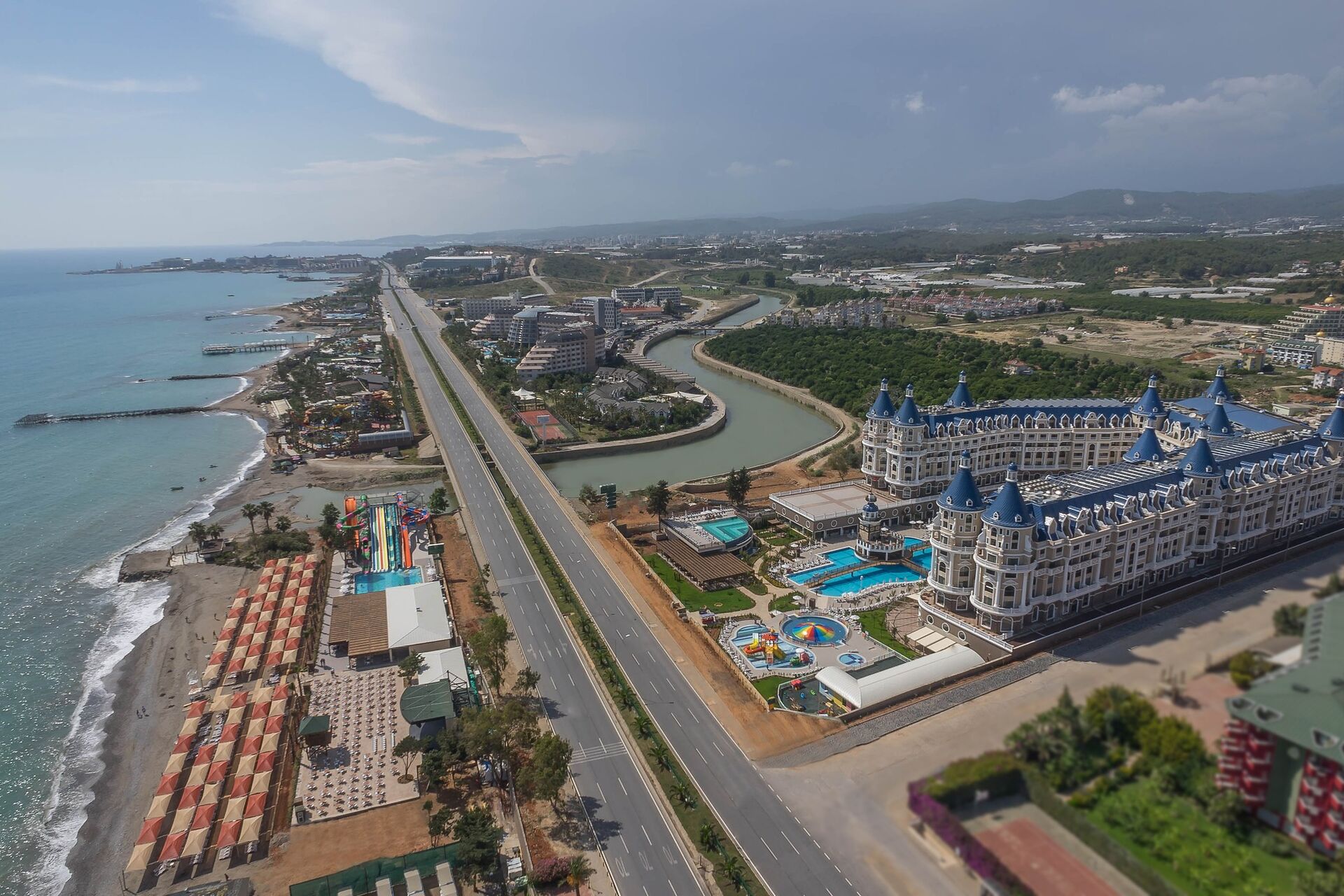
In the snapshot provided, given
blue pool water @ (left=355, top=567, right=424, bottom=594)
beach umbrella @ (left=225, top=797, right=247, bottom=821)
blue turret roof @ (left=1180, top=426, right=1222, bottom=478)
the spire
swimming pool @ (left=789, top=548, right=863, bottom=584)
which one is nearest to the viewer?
beach umbrella @ (left=225, top=797, right=247, bottom=821)

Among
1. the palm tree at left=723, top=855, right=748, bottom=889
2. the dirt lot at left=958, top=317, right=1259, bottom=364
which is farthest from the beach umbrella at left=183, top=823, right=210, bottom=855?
the dirt lot at left=958, top=317, right=1259, bottom=364

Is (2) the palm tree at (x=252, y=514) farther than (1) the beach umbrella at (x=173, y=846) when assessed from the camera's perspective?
Yes

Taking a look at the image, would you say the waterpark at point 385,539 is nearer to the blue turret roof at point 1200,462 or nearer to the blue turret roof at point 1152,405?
the blue turret roof at point 1200,462

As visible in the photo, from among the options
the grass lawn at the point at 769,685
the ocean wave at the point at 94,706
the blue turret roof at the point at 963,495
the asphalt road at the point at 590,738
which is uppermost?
the blue turret roof at the point at 963,495

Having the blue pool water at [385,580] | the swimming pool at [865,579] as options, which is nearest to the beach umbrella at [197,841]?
the blue pool water at [385,580]

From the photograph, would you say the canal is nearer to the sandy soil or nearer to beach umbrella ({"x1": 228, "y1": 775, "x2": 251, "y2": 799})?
the sandy soil

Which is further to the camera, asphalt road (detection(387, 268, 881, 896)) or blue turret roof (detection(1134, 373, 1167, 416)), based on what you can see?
blue turret roof (detection(1134, 373, 1167, 416))

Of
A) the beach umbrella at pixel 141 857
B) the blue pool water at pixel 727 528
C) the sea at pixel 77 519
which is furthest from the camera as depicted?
the blue pool water at pixel 727 528

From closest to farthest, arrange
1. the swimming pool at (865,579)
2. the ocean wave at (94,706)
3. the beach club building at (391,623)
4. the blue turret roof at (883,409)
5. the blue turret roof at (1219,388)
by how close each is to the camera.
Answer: the ocean wave at (94,706) < the beach club building at (391,623) < the swimming pool at (865,579) < the blue turret roof at (1219,388) < the blue turret roof at (883,409)
